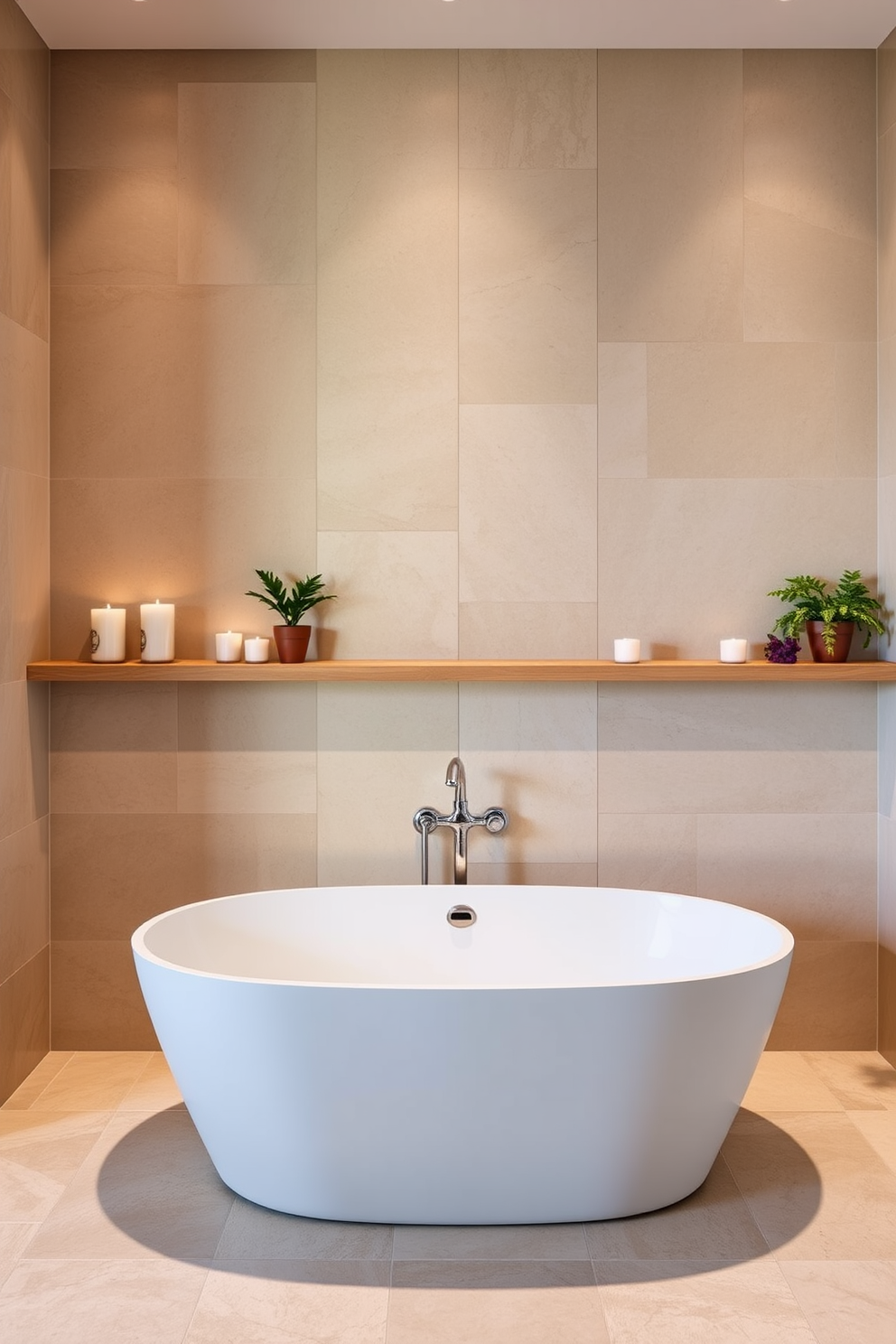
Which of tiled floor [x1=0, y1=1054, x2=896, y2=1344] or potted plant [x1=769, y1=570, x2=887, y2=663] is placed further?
potted plant [x1=769, y1=570, x2=887, y2=663]

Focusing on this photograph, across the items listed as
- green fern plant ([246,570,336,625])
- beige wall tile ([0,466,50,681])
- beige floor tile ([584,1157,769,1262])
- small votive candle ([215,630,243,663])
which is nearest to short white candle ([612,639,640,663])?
green fern plant ([246,570,336,625])

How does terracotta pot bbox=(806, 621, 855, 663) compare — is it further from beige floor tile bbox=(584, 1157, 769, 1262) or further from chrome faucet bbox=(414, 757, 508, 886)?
beige floor tile bbox=(584, 1157, 769, 1262)

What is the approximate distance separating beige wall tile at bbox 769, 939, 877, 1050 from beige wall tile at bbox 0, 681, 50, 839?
221 centimetres

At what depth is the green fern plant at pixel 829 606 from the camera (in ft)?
10.3

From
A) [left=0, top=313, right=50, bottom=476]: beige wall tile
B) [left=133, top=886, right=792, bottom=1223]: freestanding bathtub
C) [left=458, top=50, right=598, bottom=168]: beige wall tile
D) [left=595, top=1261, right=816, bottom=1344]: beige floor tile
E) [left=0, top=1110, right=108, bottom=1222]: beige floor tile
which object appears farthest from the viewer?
[left=458, top=50, right=598, bottom=168]: beige wall tile

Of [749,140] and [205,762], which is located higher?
[749,140]

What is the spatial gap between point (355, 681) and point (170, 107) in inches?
67.7

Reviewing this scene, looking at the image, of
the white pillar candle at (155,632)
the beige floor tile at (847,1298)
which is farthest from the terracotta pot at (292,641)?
the beige floor tile at (847,1298)

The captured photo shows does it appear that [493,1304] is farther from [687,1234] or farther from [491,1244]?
[687,1234]

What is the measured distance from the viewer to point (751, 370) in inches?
128

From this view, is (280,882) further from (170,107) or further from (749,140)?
(749,140)

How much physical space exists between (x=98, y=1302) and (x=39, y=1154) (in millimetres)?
655

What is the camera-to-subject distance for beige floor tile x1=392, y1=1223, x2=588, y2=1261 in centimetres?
224

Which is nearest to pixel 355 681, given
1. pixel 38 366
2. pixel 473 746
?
pixel 473 746
